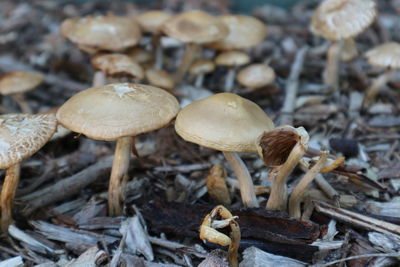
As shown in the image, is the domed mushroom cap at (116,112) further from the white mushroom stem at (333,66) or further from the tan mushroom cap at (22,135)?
the white mushroom stem at (333,66)

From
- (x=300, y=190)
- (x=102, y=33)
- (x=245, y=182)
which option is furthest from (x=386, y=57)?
(x=102, y=33)

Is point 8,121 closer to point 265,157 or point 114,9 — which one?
point 265,157

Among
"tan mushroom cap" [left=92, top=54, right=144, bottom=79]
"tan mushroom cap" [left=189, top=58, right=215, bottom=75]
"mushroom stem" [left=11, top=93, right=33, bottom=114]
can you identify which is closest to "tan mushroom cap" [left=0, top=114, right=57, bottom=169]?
"tan mushroom cap" [left=92, top=54, right=144, bottom=79]

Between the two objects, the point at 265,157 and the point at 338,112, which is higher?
the point at 265,157

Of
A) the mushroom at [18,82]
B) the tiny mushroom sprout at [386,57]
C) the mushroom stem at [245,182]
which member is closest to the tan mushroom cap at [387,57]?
the tiny mushroom sprout at [386,57]

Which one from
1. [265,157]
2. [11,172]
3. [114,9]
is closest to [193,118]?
[265,157]

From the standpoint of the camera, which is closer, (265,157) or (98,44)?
(265,157)
